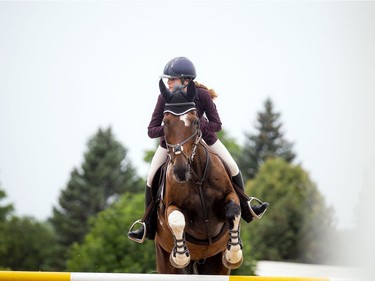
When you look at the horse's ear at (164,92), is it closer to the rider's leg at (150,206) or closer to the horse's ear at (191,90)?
the horse's ear at (191,90)

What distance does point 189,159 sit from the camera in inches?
293

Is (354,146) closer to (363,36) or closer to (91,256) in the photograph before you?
(363,36)

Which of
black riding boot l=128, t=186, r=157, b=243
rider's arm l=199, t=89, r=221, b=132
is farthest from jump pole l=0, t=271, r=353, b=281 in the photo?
black riding boot l=128, t=186, r=157, b=243

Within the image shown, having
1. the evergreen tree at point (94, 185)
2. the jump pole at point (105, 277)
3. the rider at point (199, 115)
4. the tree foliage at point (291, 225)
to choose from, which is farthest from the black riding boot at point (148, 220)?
the evergreen tree at point (94, 185)

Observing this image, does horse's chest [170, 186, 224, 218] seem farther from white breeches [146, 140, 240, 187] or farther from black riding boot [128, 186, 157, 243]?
black riding boot [128, 186, 157, 243]

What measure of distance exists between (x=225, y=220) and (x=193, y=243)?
1.49ft

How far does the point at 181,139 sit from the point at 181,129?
0.11 meters

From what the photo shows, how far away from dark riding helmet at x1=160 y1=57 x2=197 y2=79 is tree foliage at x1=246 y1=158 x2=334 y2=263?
3651 cm

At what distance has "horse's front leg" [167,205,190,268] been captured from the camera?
772 centimetres

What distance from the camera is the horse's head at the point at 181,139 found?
23.9ft

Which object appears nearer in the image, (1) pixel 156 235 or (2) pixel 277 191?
(1) pixel 156 235

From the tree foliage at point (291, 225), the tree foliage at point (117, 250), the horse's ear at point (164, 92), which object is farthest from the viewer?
the tree foliage at point (291, 225)

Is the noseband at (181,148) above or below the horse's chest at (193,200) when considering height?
above

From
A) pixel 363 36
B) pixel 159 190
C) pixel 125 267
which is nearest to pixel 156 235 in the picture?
pixel 159 190
